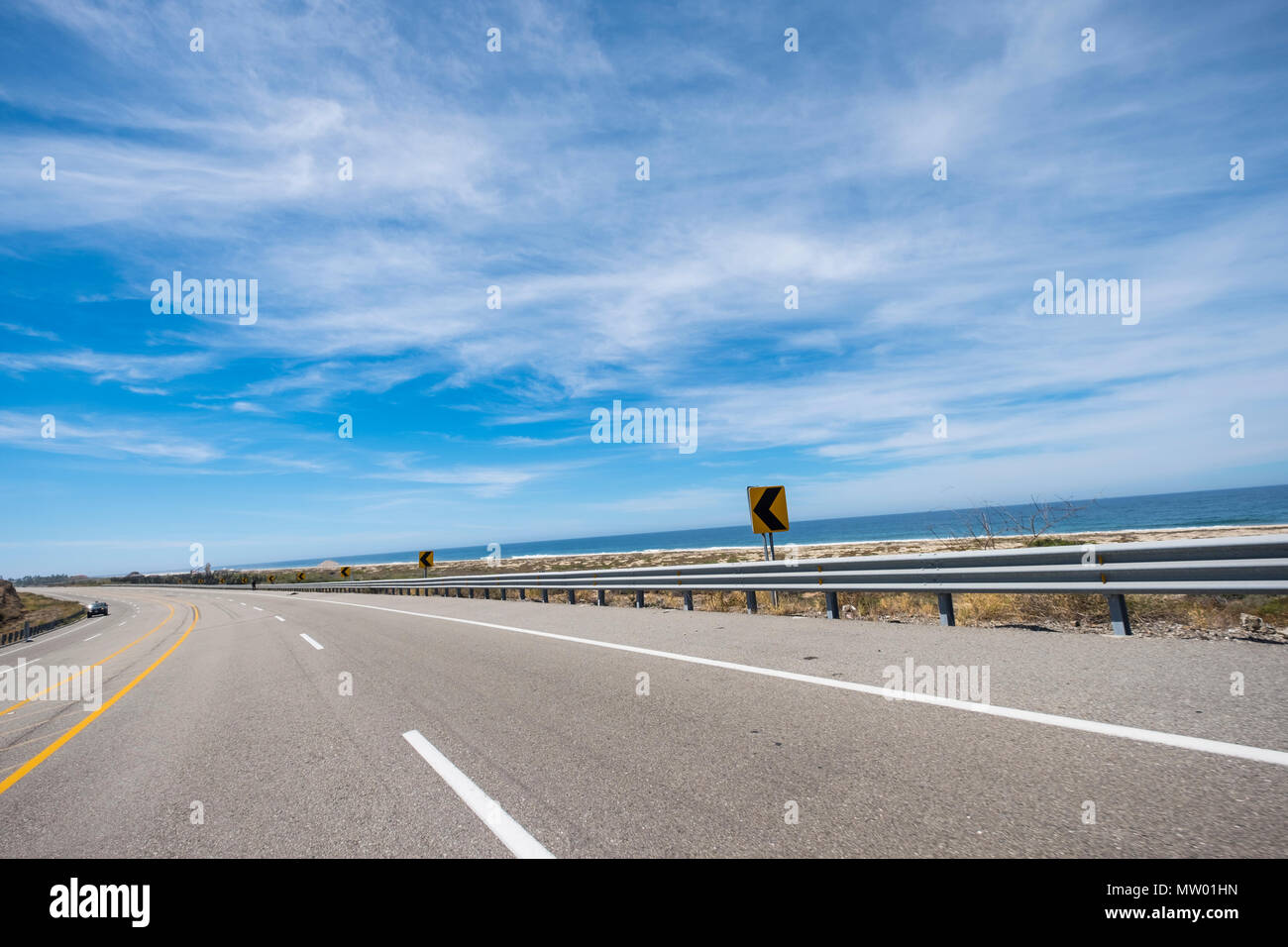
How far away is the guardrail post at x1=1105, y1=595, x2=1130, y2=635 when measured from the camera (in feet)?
22.6

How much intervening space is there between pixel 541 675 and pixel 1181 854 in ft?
19.7

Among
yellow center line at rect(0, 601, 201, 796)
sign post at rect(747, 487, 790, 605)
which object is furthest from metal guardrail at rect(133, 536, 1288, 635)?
yellow center line at rect(0, 601, 201, 796)

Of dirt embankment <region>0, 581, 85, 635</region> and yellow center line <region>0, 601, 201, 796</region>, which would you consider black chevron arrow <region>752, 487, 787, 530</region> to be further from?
dirt embankment <region>0, 581, 85, 635</region>

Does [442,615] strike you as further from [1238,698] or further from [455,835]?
[1238,698]

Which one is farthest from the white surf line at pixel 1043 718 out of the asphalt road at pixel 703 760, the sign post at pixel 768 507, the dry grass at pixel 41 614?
the dry grass at pixel 41 614

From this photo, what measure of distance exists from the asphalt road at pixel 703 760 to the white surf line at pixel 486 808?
2cm

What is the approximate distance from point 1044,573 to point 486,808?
682 cm

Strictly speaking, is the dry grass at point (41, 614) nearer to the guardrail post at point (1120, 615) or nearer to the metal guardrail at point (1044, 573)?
the metal guardrail at point (1044, 573)

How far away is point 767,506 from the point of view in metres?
12.8

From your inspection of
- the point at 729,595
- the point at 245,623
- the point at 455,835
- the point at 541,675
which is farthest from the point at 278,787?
the point at 245,623

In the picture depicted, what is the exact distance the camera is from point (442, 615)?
55.8 feet

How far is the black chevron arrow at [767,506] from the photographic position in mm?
12695

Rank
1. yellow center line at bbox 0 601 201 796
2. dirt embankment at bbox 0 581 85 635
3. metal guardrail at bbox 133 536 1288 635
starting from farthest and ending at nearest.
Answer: dirt embankment at bbox 0 581 85 635 < metal guardrail at bbox 133 536 1288 635 < yellow center line at bbox 0 601 201 796

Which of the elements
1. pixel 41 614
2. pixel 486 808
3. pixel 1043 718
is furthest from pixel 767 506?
pixel 41 614
